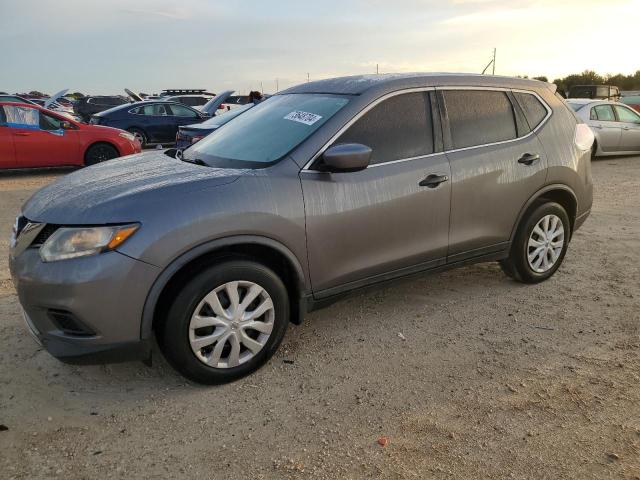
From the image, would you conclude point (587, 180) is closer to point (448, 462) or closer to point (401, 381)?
point (401, 381)

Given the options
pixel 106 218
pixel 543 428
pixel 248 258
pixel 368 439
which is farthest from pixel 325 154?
pixel 543 428

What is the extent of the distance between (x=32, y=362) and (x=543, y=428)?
291 cm

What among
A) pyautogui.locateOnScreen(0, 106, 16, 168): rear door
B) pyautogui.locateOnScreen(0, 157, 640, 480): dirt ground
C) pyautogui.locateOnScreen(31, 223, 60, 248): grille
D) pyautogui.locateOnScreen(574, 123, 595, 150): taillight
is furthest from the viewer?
pyautogui.locateOnScreen(0, 106, 16, 168): rear door

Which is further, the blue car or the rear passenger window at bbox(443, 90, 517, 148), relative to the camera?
the blue car

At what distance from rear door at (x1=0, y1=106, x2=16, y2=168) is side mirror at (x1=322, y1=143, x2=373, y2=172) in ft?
29.1

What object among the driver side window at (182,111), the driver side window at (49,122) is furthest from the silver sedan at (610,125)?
the driver side window at (49,122)

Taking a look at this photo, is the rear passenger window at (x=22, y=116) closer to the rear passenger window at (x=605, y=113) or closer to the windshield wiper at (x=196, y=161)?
the windshield wiper at (x=196, y=161)

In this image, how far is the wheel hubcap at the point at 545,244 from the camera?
430 cm

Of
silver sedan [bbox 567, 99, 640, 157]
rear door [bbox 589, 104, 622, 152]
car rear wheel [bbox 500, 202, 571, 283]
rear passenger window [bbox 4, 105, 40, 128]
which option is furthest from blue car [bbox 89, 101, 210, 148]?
car rear wheel [bbox 500, 202, 571, 283]

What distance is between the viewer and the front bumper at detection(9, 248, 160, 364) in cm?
259

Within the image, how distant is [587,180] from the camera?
15.0ft

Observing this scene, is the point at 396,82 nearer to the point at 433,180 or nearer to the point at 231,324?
the point at 433,180

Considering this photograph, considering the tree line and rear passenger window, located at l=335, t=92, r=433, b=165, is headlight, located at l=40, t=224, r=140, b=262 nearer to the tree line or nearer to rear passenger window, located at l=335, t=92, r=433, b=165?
rear passenger window, located at l=335, t=92, r=433, b=165

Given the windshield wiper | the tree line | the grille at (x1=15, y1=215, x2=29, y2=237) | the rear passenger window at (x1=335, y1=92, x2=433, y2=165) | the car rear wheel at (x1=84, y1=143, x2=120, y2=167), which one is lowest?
the car rear wheel at (x1=84, y1=143, x2=120, y2=167)
